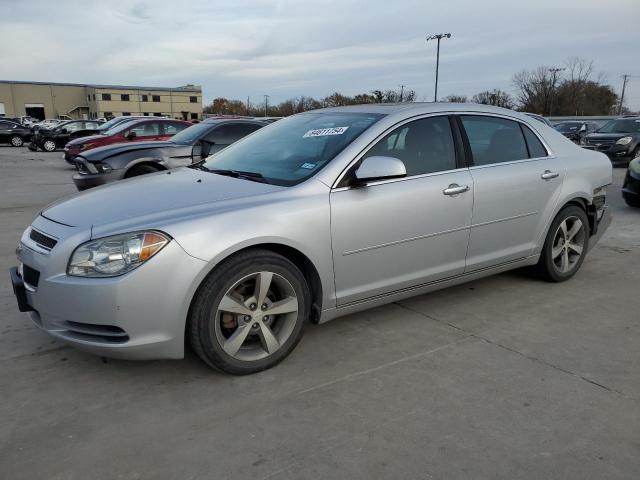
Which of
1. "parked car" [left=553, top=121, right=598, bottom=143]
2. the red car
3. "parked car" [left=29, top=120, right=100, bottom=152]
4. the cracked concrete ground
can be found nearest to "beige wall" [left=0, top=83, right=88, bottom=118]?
"parked car" [left=29, top=120, right=100, bottom=152]

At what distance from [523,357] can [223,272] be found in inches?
77.1

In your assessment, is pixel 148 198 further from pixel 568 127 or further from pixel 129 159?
pixel 568 127

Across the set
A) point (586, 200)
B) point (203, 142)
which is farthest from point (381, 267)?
point (203, 142)

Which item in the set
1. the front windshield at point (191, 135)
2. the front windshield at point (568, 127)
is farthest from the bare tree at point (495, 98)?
the front windshield at point (191, 135)

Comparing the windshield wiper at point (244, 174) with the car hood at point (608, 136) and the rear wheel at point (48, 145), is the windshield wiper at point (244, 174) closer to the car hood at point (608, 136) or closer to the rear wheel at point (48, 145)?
the car hood at point (608, 136)

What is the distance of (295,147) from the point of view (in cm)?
379

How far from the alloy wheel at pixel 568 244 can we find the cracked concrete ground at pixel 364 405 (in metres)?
0.68

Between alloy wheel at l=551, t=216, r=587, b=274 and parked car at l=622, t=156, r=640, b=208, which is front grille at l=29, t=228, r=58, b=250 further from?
parked car at l=622, t=156, r=640, b=208

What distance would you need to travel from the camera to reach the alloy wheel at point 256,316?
296 cm

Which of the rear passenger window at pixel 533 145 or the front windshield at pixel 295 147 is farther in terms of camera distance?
the rear passenger window at pixel 533 145

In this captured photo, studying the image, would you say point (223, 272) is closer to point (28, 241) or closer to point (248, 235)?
point (248, 235)

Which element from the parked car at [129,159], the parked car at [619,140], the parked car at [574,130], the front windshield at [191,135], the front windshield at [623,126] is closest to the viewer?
the parked car at [129,159]

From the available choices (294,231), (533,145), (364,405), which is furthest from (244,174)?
(533,145)

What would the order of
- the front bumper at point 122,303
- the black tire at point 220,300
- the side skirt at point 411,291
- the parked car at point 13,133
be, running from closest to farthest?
the front bumper at point 122,303 → the black tire at point 220,300 → the side skirt at point 411,291 → the parked car at point 13,133
